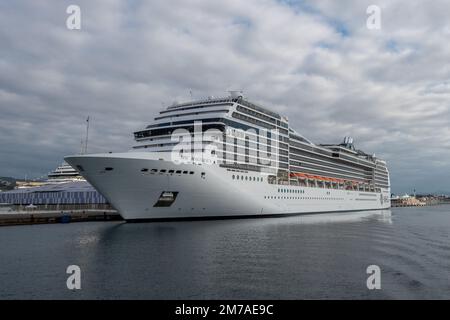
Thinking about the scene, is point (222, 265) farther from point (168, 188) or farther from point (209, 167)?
point (209, 167)

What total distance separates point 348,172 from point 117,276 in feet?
234

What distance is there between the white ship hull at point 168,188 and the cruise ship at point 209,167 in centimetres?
10

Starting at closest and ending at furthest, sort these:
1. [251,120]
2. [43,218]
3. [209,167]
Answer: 1. [209,167]
2. [43,218]
3. [251,120]

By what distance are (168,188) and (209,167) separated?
5.18 metres

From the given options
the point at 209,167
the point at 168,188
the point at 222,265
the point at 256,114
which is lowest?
the point at 222,265

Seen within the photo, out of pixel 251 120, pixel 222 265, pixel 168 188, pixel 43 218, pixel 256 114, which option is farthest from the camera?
pixel 256 114

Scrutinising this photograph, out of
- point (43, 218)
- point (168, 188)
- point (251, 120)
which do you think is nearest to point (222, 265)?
point (168, 188)

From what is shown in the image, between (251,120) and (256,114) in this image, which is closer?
(251,120)

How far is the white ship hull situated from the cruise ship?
0.10 metres

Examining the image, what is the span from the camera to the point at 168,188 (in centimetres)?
3853

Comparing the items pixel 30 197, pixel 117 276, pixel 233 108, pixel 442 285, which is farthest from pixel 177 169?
pixel 30 197

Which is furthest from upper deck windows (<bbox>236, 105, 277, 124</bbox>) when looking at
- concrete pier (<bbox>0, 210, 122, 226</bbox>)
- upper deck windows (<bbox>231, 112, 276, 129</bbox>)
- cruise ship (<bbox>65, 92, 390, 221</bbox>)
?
concrete pier (<bbox>0, 210, 122, 226</bbox>)

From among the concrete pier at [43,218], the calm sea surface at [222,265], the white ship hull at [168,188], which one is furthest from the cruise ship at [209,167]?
the concrete pier at [43,218]

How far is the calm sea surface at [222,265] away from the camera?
50.7ft
